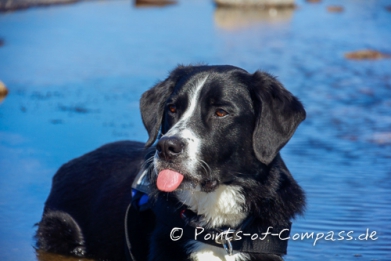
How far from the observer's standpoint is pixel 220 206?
167 inches

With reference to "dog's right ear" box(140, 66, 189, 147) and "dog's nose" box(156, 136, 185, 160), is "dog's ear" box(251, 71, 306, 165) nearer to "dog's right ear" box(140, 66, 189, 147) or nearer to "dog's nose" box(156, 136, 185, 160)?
"dog's nose" box(156, 136, 185, 160)

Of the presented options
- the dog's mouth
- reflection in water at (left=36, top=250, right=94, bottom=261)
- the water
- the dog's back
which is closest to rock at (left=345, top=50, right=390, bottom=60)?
the water

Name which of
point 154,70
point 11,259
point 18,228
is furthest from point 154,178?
point 154,70

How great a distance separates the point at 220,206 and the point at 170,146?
1.90 feet

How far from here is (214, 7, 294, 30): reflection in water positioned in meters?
20.1

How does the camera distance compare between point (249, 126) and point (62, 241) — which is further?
point (62, 241)

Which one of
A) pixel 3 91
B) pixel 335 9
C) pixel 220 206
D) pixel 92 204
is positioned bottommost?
pixel 335 9

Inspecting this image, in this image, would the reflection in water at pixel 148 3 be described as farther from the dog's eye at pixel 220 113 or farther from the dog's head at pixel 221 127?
the dog's eye at pixel 220 113

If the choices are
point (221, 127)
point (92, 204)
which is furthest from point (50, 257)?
point (221, 127)

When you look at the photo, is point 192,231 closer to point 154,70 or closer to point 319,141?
point 319,141

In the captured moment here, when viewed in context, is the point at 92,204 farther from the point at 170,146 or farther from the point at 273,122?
the point at 273,122

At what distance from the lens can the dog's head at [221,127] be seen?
13.3 ft

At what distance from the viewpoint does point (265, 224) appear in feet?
13.9

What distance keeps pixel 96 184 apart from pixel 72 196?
9.6 inches
